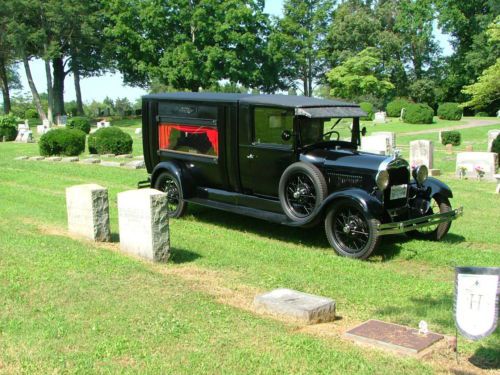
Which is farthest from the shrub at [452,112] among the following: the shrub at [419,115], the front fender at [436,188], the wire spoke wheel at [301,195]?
the wire spoke wheel at [301,195]

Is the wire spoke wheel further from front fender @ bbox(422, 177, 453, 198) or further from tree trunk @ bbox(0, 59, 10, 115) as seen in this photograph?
tree trunk @ bbox(0, 59, 10, 115)

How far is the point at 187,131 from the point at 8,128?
22.9 meters

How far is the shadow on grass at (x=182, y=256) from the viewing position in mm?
7352

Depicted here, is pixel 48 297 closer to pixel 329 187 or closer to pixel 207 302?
pixel 207 302

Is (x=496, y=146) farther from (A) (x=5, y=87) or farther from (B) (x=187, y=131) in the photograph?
(A) (x=5, y=87)

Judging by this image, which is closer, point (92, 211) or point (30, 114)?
point (92, 211)

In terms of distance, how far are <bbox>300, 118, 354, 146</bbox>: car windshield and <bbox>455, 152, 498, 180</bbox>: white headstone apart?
7.40m

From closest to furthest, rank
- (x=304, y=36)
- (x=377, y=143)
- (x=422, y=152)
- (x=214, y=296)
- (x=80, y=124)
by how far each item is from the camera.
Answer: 1. (x=214, y=296)
2. (x=422, y=152)
3. (x=377, y=143)
4. (x=80, y=124)
5. (x=304, y=36)

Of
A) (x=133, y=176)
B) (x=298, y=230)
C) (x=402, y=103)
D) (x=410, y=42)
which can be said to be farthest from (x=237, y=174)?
(x=410, y=42)

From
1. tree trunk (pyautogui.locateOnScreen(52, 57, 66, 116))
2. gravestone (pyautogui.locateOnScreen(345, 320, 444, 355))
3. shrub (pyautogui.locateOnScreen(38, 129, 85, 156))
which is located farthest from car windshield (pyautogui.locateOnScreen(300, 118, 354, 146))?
tree trunk (pyautogui.locateOnScreen(52, 57, 66, 116))

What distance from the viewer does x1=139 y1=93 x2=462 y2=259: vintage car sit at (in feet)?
25.4

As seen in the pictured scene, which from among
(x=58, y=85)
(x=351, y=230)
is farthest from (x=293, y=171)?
(x=58, y=85)

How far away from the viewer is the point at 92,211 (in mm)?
8023

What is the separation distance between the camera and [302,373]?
13.4 ft
